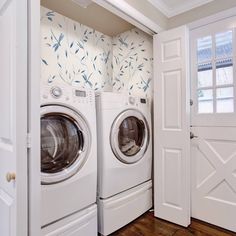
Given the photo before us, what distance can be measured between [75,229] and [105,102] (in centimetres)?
105

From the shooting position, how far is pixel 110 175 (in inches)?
70.3

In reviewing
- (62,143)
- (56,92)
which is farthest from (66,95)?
(62,143)

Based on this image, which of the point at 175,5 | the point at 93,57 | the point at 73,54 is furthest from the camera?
the point at 93,57

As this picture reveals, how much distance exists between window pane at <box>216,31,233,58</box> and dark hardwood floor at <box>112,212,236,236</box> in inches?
65.6

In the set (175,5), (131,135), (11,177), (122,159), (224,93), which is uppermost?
(175,5)

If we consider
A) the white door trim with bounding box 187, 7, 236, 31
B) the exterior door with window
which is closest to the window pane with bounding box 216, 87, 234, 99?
the exterior door with window

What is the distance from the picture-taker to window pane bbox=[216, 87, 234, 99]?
1879mm

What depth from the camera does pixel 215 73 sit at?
1975 millimetres

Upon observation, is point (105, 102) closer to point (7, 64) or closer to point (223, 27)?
point (7, 64)

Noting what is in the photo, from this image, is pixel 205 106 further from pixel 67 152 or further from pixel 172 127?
pixel 67 152

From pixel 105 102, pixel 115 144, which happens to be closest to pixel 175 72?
pixel 105 102

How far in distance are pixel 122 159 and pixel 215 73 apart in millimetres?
1247

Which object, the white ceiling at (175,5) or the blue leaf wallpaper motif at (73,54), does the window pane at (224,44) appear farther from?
the blue leaf wallpaper motif at (73,54)

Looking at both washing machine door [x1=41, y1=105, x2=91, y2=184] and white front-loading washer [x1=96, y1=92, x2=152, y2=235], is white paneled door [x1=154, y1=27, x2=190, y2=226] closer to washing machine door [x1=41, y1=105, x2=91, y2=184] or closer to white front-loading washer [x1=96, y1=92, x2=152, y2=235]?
white front-loading washer [x1=96, y1=92, x2=152, y2=235]
